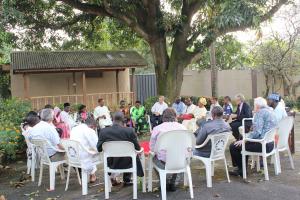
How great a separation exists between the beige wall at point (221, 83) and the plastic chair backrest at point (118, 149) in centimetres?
1898

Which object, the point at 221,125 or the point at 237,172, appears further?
the point at 237,172

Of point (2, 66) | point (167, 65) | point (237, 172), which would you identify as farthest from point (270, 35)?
point (237, 172)

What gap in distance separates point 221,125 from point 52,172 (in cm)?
301

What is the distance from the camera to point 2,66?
19.9 meters

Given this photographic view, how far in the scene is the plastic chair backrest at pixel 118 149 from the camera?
581 centimetres

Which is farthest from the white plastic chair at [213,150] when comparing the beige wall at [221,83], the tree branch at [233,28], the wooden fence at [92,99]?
the beige wall at [221,83]

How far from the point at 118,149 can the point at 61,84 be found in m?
14.9

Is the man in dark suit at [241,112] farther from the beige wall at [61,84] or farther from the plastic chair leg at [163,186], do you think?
the beige wall at [61,84]

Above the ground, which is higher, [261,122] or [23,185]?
[261,122]

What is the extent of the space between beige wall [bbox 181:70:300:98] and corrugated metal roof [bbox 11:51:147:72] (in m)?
5.59

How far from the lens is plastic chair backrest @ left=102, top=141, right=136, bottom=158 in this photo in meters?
5.81

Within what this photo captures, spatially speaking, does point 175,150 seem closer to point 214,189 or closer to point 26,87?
point 214,189

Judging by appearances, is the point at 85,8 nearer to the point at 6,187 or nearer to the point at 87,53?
the point at 87,53

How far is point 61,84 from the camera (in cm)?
2006
